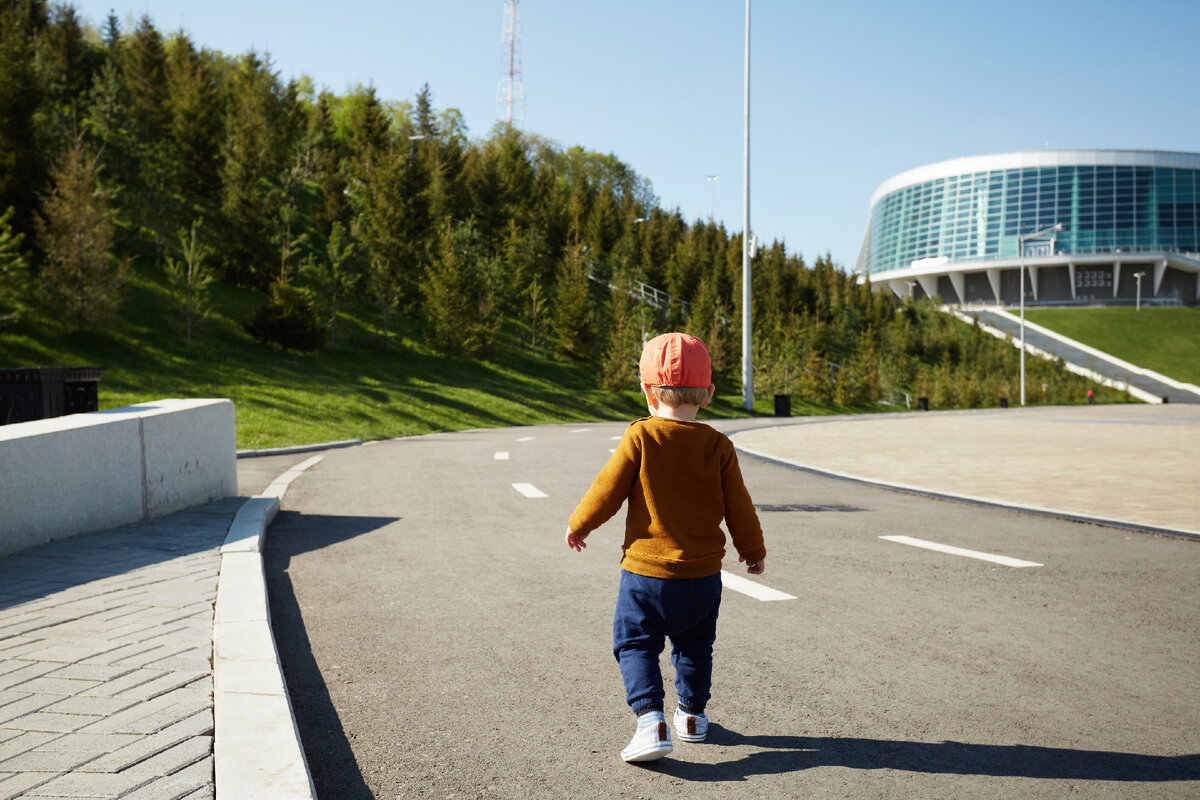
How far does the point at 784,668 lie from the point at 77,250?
30.7m

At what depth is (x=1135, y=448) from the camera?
20.0 meters

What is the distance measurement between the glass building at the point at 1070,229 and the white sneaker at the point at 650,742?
415 ft

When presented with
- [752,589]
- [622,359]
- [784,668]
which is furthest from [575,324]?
[784,668]

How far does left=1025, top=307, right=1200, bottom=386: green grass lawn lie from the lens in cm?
8888

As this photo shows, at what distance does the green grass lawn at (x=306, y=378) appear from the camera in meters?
27.0

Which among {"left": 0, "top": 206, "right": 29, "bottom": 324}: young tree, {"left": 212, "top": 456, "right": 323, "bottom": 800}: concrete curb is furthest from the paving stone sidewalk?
{"left": 0, "top": 206, "right": 29, "bottom": 324}: young tree

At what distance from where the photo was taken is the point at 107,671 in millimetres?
4121

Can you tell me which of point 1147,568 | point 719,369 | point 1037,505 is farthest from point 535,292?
point 1147,568

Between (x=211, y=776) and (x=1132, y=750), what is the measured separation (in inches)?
129

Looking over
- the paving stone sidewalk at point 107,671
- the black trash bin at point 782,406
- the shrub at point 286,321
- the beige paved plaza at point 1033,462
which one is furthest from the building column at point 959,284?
the paving stone sidewalk at point 107,671

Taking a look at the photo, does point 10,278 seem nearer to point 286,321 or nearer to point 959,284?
point 286,321

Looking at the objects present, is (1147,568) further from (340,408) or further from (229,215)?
(229,215)

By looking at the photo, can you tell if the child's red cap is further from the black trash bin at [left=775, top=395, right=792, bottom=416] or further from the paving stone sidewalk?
the black trash bin at [left=775, top=395, right=792, bottom=416]

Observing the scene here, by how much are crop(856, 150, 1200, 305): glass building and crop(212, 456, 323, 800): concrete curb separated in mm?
125827
